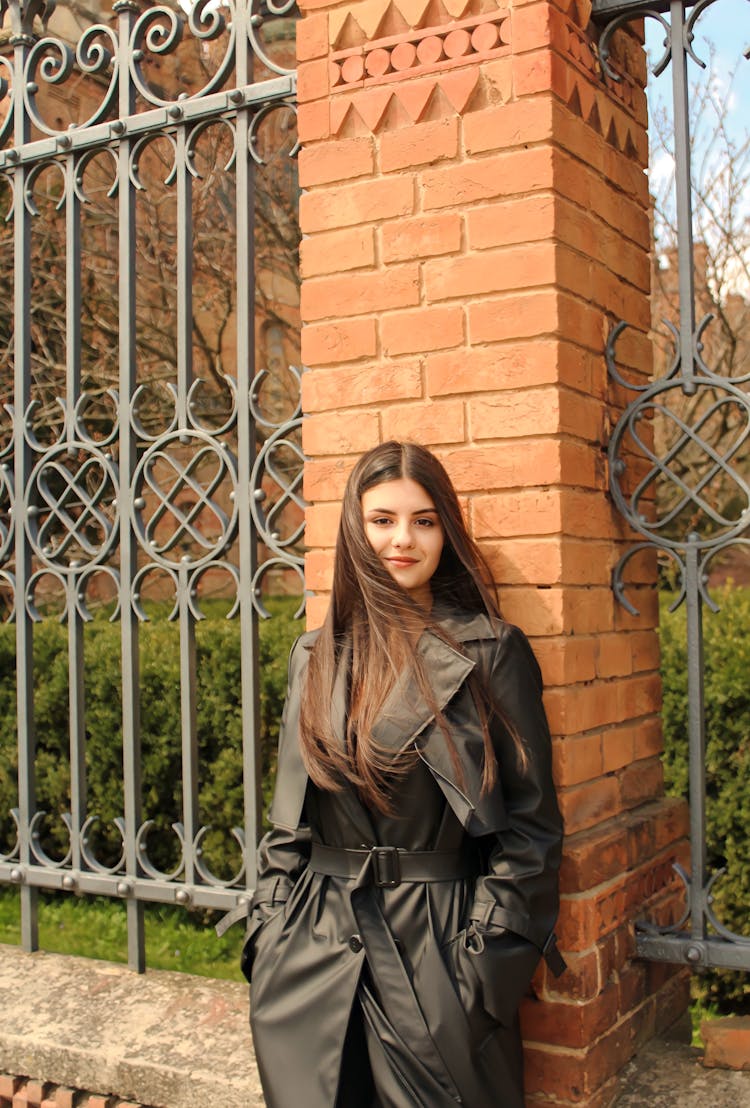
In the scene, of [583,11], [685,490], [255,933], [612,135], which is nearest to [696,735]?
[685,490]

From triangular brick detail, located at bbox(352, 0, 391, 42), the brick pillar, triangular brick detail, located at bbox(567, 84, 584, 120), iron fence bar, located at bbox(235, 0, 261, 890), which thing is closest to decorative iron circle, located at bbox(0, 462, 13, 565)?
iron fence bar, located at bbox(235, 0, 261, 890)

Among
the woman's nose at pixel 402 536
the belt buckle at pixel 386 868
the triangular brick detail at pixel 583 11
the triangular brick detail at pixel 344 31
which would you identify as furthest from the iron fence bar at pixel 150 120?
the belt buckle at pixel 386 868

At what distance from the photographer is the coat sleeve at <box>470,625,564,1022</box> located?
2.01 m

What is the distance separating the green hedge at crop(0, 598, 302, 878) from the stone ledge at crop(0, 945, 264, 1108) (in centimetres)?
191

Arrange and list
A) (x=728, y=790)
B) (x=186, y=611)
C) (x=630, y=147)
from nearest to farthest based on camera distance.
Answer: (x=630, y=147), (x=186, y=611), (x=728, y=790)

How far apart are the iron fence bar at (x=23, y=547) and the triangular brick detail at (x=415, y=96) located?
1.34 meters

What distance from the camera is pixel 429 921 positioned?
2.08 metres

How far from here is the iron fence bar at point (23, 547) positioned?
323 cm

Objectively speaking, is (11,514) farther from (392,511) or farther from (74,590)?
(392,511)

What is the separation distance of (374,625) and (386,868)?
46 centimetres

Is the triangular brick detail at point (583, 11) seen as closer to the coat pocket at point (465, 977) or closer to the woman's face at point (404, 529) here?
the woman's face at point (404, 529)

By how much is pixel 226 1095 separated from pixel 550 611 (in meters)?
1.32

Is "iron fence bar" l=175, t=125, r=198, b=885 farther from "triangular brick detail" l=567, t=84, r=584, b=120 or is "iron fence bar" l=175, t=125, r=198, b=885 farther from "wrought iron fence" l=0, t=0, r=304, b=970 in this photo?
"triangular brick detail" l=567, t=84, r=584, b=120

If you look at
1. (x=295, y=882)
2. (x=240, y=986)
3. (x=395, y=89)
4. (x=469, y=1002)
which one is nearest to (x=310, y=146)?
(x=395, y=89)
